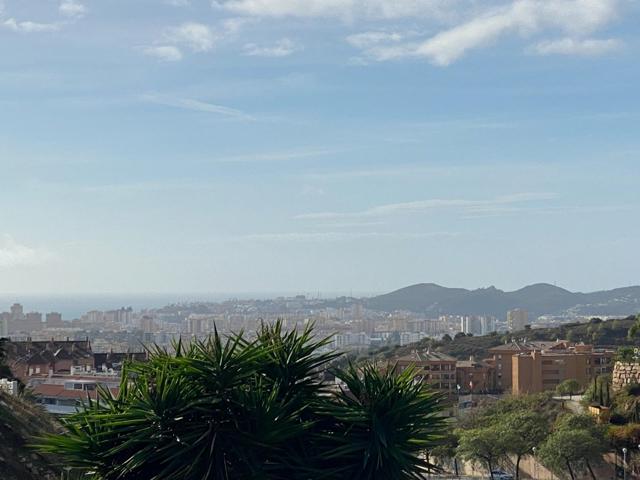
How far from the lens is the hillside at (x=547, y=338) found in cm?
7500

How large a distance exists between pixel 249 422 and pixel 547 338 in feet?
251

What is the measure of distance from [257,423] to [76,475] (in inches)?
94.6

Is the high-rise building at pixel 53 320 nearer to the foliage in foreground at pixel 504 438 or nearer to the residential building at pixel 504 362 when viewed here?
the residential building at pixel 504 362

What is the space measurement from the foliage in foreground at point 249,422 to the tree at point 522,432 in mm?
23498

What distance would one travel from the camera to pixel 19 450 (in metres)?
14.1

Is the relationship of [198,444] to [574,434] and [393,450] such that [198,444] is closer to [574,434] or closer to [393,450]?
[393,450]

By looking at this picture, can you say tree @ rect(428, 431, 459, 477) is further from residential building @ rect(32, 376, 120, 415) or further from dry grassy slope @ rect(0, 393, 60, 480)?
dry grassy slope @ rect(0, 393, 60, 480)

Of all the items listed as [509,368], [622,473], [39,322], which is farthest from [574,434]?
[39,322]

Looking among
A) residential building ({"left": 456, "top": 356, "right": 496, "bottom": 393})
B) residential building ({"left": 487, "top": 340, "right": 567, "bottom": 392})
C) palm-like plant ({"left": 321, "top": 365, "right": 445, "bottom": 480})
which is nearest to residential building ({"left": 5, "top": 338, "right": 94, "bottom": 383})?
residential building ({"left": 456, "top": 356, "right": 496, "bottom": 393})

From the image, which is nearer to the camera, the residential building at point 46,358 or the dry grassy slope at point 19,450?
the dry grassy slope at point 19,450

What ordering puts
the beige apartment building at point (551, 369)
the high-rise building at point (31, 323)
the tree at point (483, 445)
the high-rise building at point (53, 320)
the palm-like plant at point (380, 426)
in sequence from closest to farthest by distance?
the palm-like plant at point (380, 426) < the tree at point (483, 445) < the beige apartment building at point (551, 369) < the high-rise building at point (31, 323) < the high-rise building at point (53, 320)

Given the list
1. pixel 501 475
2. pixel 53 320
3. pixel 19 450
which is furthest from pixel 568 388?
pixel 53 320

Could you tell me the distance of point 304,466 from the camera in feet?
34.3

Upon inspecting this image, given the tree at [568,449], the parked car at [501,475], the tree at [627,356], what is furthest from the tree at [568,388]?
the tree at [568,449]
